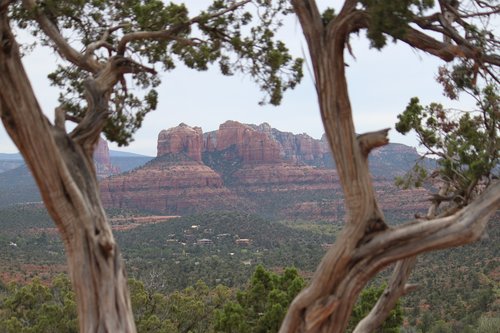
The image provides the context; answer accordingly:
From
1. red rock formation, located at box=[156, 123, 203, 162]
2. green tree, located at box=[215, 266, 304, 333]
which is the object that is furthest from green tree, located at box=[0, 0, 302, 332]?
red rock formation, located at box=[156, 123, 203, 162]

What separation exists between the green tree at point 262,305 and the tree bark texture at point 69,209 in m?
7.22

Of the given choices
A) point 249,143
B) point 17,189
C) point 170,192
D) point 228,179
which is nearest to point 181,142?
point 228,179

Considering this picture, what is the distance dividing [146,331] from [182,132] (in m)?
81.8

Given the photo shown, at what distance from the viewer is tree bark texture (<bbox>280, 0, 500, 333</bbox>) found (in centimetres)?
376

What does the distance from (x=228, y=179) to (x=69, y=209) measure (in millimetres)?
93250

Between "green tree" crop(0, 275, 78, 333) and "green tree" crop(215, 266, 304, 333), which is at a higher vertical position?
"green tree" crop(215, 266, 304, 333)

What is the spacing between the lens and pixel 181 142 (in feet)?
317

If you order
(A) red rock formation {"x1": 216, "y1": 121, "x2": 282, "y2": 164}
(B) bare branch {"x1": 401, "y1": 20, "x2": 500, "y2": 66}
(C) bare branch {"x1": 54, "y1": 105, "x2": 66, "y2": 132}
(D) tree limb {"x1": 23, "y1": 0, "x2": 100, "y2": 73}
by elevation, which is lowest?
(C) bare branch {"x1": 54, "y1": 105, "x2": 66, "y2": 132}

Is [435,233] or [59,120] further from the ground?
[59,120]

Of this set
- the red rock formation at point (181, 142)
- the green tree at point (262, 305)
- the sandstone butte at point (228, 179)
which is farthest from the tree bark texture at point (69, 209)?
the red rock formation at point (181, 142)

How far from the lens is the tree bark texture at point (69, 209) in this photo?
402 cm

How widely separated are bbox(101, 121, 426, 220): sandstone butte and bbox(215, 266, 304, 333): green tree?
205 ft

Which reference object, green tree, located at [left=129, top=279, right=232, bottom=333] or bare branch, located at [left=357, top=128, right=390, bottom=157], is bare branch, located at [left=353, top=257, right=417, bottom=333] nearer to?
bare branch, located at [left=357, top=128, right=390, bottom=157]

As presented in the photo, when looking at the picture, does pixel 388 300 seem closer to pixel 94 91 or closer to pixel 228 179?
pixel 94 91
